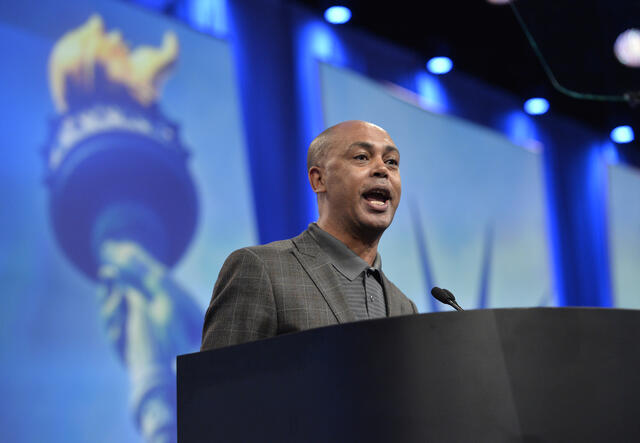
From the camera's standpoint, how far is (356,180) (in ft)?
5.98

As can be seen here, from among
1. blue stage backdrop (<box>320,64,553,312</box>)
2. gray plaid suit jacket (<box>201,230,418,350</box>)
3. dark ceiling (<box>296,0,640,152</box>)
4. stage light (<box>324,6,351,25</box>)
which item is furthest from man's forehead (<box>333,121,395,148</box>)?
stage light (<box>324,6,351,25</box>)

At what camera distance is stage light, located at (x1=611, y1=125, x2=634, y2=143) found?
6.11 m

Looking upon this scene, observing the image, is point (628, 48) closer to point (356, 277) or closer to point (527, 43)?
point (356, 277)

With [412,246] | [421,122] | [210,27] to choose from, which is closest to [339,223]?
[210,27]

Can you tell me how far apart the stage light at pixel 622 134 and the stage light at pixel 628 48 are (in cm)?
335

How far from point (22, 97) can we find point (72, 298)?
838 mm

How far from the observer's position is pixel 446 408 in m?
1.03

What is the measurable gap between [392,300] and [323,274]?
9.1 inches

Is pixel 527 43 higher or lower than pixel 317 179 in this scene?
higher

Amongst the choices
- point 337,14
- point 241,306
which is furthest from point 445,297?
point 337,14

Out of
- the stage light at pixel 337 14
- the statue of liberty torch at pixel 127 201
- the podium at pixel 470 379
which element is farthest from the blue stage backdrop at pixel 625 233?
the podium at pixel 470 379

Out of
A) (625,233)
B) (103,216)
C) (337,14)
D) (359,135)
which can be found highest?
(337,14)

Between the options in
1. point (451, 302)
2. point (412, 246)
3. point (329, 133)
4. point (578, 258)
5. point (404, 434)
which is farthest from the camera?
point (578, 258)

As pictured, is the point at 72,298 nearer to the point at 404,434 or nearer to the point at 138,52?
the point at 138,52
